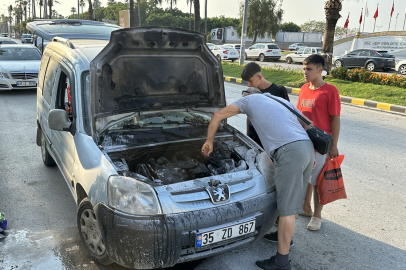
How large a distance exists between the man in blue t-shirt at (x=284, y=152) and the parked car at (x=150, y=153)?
138 millimetres

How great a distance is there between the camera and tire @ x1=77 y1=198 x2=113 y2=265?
2.71m

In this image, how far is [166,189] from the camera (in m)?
2.54

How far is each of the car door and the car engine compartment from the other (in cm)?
55

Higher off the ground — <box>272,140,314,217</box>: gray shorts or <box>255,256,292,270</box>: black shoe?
<box>272,140,314,217</box>: gray shorts

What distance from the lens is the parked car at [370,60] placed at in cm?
2041

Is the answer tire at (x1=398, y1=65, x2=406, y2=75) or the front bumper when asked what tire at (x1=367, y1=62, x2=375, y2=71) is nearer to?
tire at (x1=398, y1=65, x2=406, y2=75)

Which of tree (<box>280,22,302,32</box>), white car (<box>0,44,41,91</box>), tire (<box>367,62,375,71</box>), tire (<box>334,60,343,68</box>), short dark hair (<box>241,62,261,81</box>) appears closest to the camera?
short dark hair (<box>241,62,261,81</box>)

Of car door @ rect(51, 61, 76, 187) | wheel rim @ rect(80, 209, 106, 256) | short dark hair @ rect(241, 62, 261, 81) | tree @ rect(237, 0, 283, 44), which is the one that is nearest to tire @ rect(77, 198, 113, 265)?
wheel rim @ rect(80, 209, 106, 256)

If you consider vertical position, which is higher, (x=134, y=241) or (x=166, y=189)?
(x=166, y=189)

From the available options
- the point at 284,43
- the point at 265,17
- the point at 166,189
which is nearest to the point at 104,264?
the point at 166,189

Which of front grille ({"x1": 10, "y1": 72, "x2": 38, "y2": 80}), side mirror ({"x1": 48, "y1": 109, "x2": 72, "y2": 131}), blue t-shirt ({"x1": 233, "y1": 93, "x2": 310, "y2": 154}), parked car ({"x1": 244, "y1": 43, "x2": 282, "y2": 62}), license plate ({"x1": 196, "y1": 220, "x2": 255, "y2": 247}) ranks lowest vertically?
license plate ({"x1": 196, "y1": 220, "x2": 255, "y2": 247})

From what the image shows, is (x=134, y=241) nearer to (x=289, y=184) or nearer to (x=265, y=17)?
(x=289, y=184)

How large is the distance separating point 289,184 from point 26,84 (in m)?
9.97

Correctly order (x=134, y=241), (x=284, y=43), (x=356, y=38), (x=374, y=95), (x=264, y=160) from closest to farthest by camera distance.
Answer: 1. (x=134, y=241)
2. (x=264, y=160)
3. (x=374, y=95)
4. (x=356, y=38)
5. (x=284, y=43)
